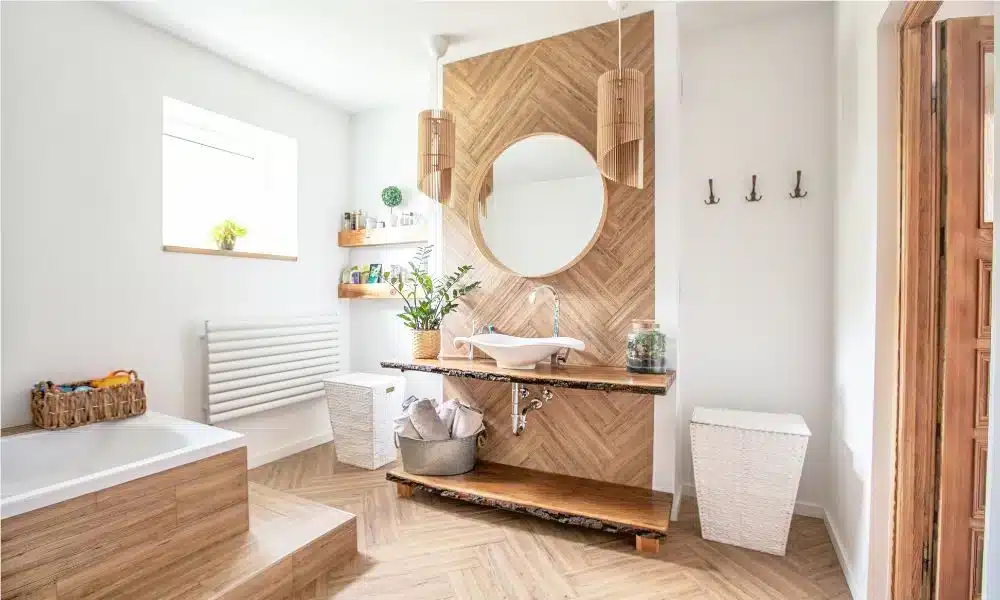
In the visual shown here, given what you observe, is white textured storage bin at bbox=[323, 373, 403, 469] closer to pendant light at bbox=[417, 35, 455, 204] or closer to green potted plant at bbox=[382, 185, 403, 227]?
green potted plant at bbox=[382, 185, 403, 227]

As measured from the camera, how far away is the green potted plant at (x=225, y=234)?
3.12 m

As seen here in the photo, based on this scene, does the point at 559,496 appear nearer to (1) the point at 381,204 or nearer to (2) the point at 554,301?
(2) the point at 554,301

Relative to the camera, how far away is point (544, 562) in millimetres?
2107

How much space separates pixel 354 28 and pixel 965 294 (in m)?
2.94

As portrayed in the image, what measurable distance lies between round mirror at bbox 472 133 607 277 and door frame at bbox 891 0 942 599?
130cm

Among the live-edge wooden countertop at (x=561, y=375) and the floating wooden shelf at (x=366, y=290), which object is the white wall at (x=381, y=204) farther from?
the live-edge wooden countertop at (x=561, y=375)

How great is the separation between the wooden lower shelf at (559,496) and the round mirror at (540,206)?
1.14m

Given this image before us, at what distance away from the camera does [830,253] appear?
8.15ft

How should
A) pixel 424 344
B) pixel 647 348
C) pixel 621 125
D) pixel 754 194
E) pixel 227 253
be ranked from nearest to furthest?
pixel 621 125
pixel 647 348
pixel 754 194
pixel 424 344
pixel 227 253

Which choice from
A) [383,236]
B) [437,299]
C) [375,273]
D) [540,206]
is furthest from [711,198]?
[375,273]

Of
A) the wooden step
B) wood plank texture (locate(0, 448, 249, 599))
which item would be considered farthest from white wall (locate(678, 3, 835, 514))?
wood plank texture (locate(0, 448, 249, 599))

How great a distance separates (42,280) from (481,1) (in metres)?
2.50

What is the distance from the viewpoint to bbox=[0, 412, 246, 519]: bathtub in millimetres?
1832

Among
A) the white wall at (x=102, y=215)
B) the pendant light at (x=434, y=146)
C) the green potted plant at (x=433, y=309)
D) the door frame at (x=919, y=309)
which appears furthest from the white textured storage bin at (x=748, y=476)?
the white wall at (x=102, y=215)
